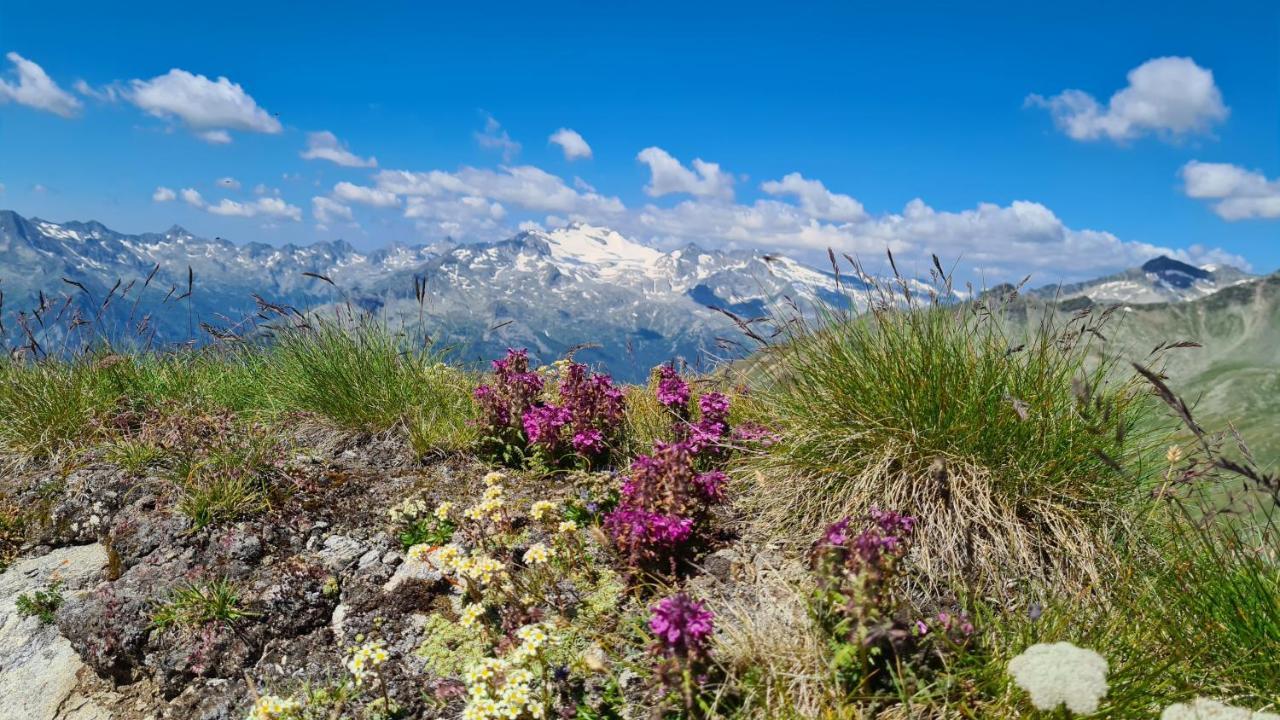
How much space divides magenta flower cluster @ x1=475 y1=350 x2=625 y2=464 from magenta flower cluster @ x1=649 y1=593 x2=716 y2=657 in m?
3.13

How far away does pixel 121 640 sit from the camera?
14.8ft

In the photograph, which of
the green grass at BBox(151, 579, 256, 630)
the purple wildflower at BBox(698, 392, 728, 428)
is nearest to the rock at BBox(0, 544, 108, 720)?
the green grass at BBox(151, 579, 256, 630)

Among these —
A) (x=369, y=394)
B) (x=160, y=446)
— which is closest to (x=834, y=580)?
(x=369, y=394)

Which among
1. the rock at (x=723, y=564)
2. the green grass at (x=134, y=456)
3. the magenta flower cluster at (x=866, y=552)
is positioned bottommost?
the green grass at (x=134, y=456)

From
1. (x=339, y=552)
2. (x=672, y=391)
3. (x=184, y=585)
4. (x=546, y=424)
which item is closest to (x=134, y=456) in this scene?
(x=184, y=585)

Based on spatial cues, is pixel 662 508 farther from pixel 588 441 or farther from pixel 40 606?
pixel 40 606

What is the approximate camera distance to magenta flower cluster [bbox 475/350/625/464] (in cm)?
645

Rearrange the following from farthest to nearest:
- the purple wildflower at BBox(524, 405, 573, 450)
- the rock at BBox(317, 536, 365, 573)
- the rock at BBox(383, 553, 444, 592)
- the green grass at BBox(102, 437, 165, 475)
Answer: the purple wildflower at BBox(524, 405, 573, 450)
the green grass at BBox(102, 437, 165, 475)
the rock at BBox(317, 536, 365, 573)
the rock at BBox(383, 553, 444, 592)

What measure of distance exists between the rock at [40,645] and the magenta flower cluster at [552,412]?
132 inches

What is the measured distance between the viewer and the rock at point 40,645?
4406 mm

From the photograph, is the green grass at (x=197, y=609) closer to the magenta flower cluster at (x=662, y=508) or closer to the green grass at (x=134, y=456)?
the green grass at (x=134, y=456)

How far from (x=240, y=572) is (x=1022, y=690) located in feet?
16.3

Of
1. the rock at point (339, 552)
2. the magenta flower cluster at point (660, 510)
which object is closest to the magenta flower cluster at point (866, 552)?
the magenta flower cluster at point (660, 510)

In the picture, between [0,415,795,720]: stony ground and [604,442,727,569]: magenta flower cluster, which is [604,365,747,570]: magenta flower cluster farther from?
[0,415,795,720]: stony ground
